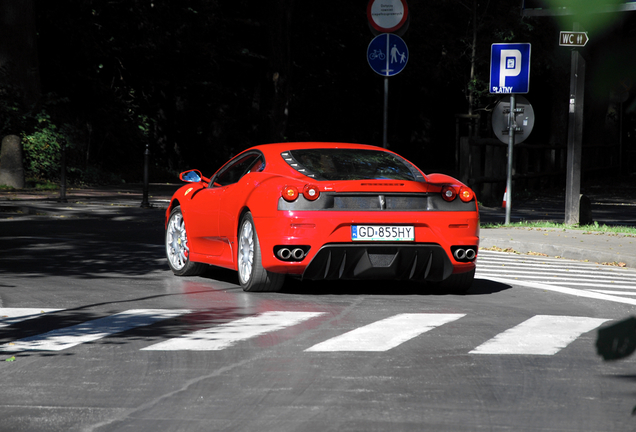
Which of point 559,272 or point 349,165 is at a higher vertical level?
point 349,165

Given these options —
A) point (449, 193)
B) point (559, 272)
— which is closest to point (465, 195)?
point (449, 193)

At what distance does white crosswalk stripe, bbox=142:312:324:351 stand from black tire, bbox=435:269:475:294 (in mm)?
1751

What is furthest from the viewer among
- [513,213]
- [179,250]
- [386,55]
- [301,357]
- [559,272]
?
[513,213]

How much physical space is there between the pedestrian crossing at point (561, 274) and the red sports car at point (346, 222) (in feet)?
4.37

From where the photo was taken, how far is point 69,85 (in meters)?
27.8

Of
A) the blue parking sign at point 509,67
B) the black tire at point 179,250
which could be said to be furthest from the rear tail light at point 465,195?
the blue parking sign at point 509,67

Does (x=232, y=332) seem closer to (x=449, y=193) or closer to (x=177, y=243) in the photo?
(x=449, y=193)

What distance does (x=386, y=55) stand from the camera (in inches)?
592

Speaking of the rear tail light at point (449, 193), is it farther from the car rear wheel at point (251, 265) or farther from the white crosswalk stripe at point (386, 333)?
the car rear wheel at point (251, 265)

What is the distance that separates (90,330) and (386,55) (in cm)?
929

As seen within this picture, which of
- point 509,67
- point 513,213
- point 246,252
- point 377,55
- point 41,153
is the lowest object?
point 513,213

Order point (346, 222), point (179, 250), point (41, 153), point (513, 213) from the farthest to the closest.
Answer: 1. point (41, 153)
2. point (513, 213)
3. point (179, 250)
4. point (346, 222)

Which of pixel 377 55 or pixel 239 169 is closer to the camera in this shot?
pixel 239 169

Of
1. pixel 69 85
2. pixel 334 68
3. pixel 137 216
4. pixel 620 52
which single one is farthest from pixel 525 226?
pixel 334 68
